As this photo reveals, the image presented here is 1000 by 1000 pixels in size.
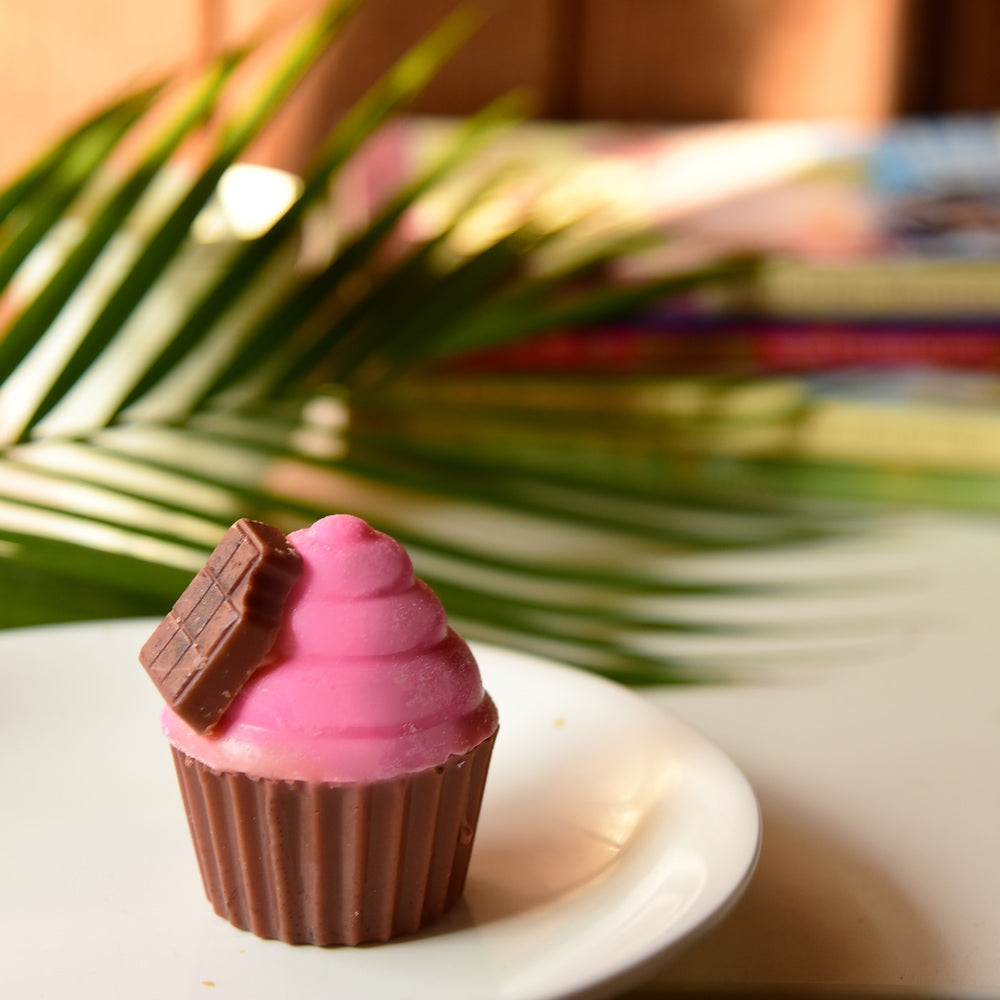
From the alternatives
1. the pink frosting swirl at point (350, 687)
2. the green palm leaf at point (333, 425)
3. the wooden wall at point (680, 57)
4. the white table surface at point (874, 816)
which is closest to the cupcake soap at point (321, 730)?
the pink frosting swirl at point (350, 687)

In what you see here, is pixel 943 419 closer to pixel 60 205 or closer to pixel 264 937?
pixel 60 205

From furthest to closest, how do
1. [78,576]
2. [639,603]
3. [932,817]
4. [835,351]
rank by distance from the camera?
[835,351]
[639,603]
[78,576]
[932,817]

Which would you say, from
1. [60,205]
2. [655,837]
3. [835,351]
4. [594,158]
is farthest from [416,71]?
[655,837]

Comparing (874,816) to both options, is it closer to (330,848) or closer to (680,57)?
(330,848)

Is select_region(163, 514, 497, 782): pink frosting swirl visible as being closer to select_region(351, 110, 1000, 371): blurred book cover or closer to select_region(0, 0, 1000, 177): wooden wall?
select_region(351, 110, 1000, 371): blurred book cover

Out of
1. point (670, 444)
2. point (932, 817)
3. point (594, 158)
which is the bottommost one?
point (670, 444)

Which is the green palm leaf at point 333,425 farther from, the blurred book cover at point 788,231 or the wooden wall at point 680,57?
the wooden wall at point 680,57

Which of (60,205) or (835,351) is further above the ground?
(60,205)

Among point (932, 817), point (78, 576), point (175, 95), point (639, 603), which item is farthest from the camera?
point (175, 95)
